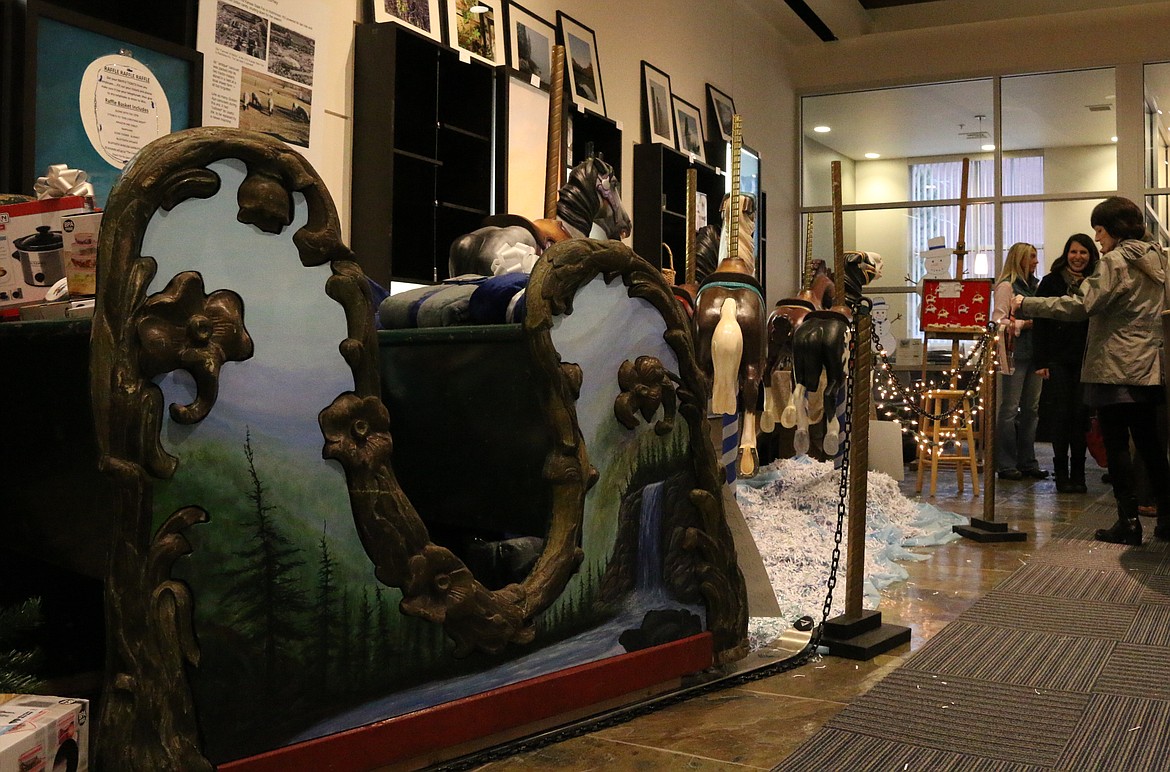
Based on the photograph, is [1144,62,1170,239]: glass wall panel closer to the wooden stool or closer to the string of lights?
the string of lights

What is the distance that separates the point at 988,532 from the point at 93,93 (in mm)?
4230

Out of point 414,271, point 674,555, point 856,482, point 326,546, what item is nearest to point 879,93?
point 414,271


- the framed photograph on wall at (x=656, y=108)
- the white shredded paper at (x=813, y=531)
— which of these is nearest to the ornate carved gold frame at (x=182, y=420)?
the white shredded paper at (x=813, y=531)

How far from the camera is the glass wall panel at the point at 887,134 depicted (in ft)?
34.8

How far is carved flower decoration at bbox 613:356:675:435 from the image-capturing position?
2.32 meters

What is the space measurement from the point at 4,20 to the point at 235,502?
2.50 metres

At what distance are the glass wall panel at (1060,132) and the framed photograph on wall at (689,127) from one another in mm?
3519

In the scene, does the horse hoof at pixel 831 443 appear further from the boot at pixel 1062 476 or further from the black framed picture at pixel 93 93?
the black framed picture at pixel 93 93

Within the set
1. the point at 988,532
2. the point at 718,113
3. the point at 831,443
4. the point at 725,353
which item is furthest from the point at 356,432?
the point at 718,113

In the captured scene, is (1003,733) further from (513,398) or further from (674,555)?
(513,398)

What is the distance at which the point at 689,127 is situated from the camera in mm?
8734

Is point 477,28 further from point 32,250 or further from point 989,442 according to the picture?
point 32,250

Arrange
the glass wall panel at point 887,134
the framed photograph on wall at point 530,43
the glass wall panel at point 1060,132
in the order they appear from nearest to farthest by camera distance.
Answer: the framed photograph on wall at point 530,43, the glass wall panel at point 1060,132, the glass wall panel at point 887,134

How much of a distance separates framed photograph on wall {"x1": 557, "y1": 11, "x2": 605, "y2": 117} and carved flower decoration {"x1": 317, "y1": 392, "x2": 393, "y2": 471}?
5.24m
